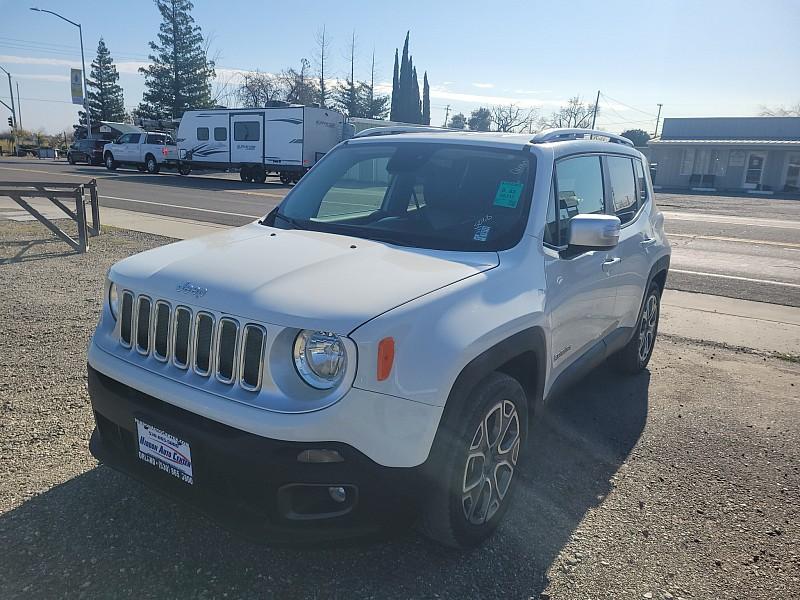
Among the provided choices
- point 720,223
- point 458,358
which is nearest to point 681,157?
point 720,223

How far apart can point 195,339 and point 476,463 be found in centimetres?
131

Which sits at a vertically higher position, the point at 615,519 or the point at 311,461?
the point at 311,461

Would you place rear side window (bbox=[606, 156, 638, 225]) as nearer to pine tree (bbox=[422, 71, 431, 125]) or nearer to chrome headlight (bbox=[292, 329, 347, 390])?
chrome headlight (bbox=[292, 329, 347, 390])

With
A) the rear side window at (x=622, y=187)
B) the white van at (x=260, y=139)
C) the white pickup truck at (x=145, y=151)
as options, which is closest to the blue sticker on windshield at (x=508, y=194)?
the rear side window at (x=622, y=187)

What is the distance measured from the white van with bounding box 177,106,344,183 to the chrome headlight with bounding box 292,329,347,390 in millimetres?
27073

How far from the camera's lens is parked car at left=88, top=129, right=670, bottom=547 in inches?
89.4

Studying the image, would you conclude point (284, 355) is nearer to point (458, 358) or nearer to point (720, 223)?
point (458, 358)

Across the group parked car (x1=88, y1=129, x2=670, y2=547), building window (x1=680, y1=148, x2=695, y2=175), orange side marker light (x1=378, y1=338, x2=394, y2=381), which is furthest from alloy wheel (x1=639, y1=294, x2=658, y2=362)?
building window (x1=680, y1=148, x2=695, y2=175)

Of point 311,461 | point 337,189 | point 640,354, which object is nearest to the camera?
point 311,461

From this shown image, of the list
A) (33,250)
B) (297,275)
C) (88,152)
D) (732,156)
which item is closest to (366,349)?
(297,275)

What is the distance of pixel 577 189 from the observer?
12.7 ft

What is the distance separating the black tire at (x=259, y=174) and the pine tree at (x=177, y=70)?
118 ft

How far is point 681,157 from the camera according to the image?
41.4m

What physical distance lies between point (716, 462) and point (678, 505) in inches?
27.9
